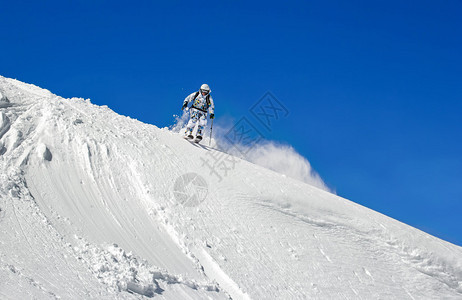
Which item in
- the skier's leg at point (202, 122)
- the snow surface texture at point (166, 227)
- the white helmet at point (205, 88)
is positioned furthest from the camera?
the white helmet at point (205, 88)

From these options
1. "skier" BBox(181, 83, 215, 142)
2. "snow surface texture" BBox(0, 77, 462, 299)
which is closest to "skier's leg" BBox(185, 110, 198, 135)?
"skier" BBox(181, 83, 215, 142)

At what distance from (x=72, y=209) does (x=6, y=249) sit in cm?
226

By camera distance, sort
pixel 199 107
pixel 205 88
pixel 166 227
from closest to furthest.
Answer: pixel 166 227 → pixel 199 107 → pixel 205 88

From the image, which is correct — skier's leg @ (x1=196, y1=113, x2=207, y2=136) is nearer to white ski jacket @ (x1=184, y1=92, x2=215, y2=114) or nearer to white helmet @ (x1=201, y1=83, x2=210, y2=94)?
white ski jacket @ (x1=184, y1=92, x2=215, y2=114)

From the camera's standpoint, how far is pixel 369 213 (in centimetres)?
1504

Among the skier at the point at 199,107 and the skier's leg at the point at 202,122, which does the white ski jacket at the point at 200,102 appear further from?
the skier's leg at the point at 202,122

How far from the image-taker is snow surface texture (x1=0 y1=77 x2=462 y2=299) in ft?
25.7

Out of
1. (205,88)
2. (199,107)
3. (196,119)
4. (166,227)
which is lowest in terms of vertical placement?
(166,227)

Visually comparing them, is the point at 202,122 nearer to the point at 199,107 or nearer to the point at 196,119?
the point at 196,119

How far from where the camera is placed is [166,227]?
1049 centimetres

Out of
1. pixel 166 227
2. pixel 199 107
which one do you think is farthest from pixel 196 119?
pixel 166 227

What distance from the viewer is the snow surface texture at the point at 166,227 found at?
784 centimetres

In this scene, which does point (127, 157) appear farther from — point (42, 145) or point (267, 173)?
point (267, 173)

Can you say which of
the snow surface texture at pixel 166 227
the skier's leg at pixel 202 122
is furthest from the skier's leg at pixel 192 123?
the snow surface texture at pixel 166 227
